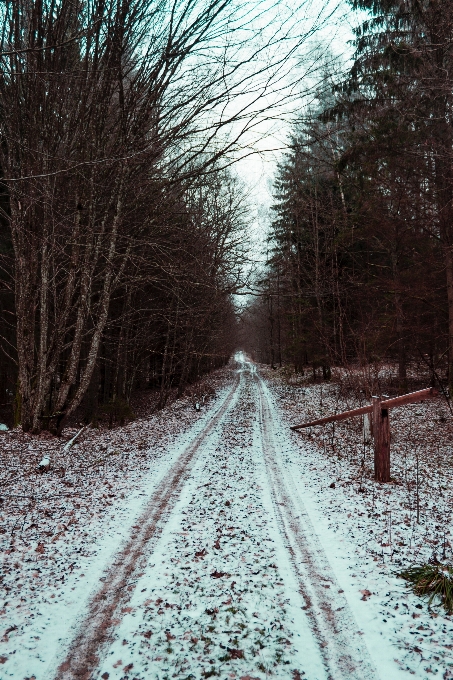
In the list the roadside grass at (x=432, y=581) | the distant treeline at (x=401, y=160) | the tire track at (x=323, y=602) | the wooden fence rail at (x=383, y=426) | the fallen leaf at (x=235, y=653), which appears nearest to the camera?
the tire track at (x=323, y=602)

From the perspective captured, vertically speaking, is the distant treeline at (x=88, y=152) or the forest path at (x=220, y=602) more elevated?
the distant treeline at (x=88, y=152)

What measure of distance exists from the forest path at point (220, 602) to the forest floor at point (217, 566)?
0.05ft

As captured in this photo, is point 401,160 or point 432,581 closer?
point 432,581

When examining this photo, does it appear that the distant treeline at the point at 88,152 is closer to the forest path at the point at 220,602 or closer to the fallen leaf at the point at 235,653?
the forest path at the point at 220,602

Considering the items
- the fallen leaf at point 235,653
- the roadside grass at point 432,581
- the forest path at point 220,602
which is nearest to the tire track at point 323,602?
the forest path at point 220,602

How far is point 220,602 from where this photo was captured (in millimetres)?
4277

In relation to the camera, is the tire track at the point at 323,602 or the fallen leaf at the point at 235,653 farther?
the fallen leaf at the point at 235,653

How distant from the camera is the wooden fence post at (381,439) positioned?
26.7ft

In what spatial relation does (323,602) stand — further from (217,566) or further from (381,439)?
(381,439)

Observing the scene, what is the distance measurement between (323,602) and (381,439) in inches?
177

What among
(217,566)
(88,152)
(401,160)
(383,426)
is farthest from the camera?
(401,160)

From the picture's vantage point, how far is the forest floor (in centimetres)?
350

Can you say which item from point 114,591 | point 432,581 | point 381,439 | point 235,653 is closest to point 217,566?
point 114,591

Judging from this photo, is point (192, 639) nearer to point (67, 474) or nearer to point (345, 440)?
point (67, 474)
